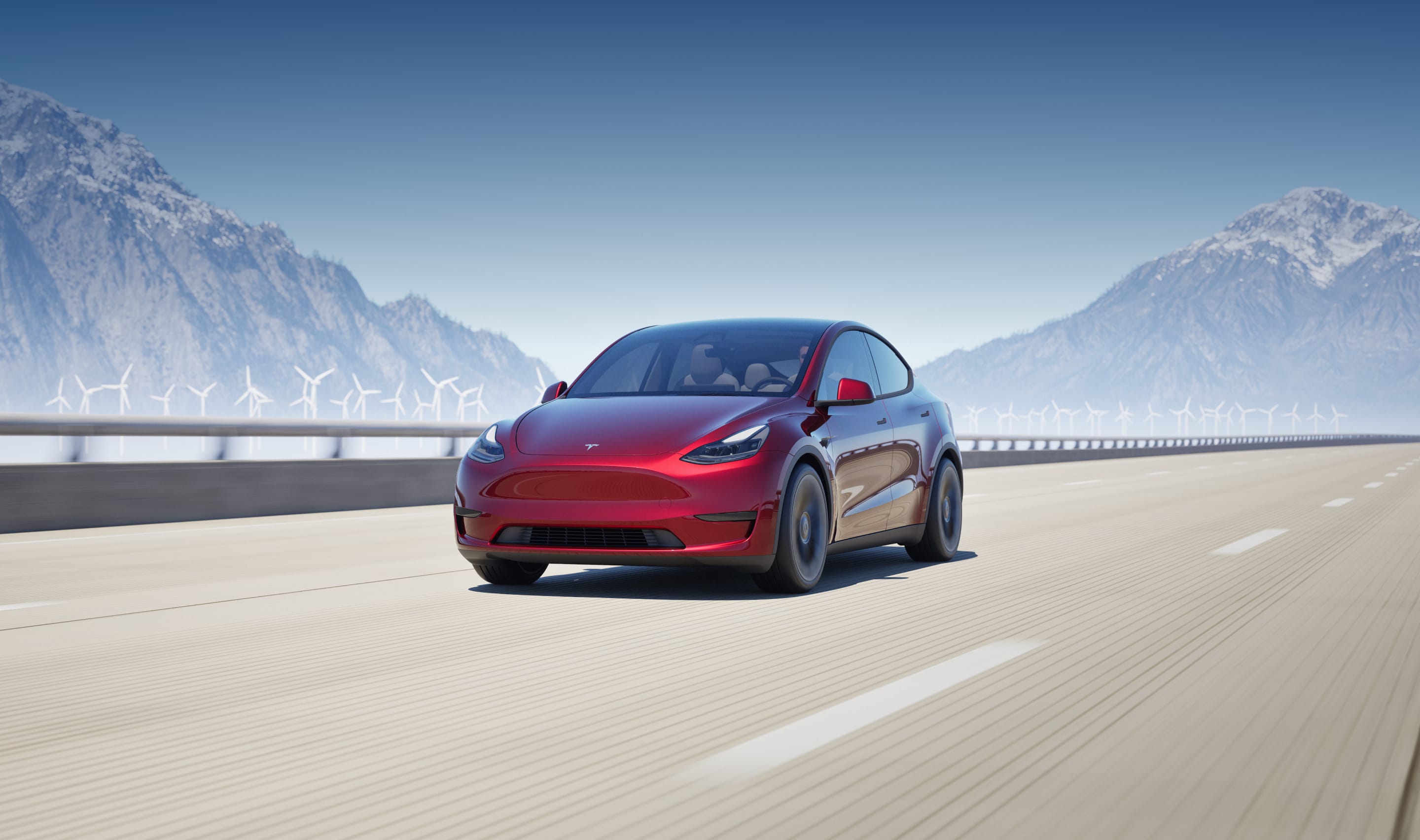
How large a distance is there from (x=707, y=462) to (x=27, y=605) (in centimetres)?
340

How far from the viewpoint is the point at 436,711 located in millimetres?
4605

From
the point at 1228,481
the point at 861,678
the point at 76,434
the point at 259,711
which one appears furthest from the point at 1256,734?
the point at 1228,481

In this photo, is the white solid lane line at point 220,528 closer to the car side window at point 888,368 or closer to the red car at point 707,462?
the red car at point 707,462

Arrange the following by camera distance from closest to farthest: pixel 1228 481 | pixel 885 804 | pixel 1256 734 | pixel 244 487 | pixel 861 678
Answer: pixel 885 804 → pixel 1256 734 → pixel 861 678 → pixel 244 487 → pixel 1228 481

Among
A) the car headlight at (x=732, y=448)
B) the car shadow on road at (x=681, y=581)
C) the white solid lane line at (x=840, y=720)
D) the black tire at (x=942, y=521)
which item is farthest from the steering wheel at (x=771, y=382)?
the white solid lane line at (x=840, y=720)

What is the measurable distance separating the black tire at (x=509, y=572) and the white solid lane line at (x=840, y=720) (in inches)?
113

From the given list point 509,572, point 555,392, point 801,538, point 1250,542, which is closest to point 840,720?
point 801,538

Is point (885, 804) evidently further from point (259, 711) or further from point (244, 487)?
point (244, 487)

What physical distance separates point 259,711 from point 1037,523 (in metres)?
9.57

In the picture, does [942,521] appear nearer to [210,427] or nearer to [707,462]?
[707,462]

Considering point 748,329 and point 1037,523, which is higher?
point 748,329

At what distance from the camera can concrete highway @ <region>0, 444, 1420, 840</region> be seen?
349 cm

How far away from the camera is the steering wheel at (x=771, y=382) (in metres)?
8.23

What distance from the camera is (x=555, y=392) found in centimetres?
861
